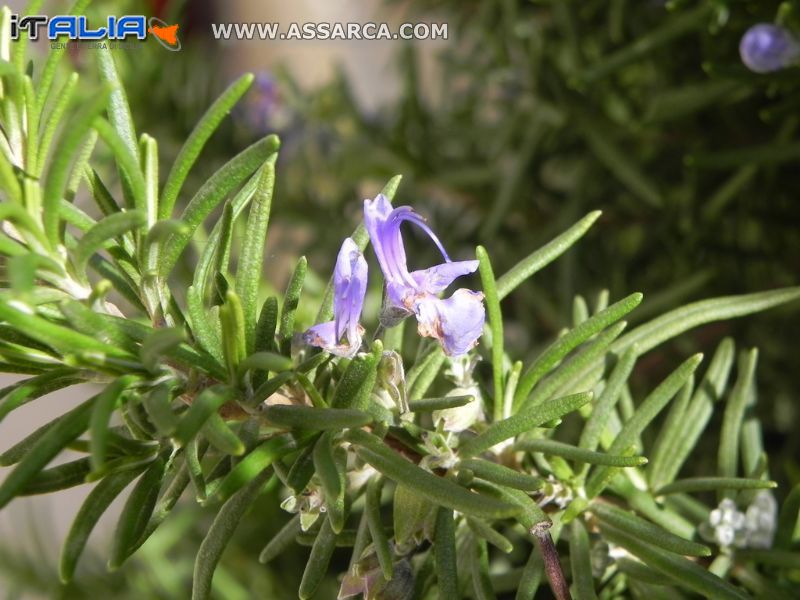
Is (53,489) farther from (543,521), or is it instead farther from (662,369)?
(662,369)

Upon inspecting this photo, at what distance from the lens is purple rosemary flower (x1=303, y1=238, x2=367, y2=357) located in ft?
1.44

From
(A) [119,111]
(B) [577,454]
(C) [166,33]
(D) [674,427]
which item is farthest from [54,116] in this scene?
(C) [166,33]

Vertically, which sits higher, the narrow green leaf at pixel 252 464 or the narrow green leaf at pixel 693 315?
the narrow green leaf at pixel 693 315

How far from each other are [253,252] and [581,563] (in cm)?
27

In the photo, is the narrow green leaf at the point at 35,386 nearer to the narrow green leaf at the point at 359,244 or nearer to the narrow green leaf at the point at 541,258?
the narrow green leaf at the point at 359,244

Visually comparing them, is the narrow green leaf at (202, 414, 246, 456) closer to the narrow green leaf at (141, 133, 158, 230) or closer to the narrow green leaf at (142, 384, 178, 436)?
the narrow green leaf at (142, 384, 178, 436)

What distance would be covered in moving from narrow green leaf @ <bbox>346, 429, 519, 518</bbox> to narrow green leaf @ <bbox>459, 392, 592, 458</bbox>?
0.05 meters

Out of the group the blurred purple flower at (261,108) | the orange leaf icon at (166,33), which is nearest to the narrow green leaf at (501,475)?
the orange leaf icon at (166,33)

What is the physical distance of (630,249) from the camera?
1.07 m

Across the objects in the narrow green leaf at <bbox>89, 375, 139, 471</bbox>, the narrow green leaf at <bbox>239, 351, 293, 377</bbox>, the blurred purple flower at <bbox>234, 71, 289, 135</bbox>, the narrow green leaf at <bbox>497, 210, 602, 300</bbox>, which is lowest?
the narrow green leaf at <bbox>89, 375, 139, 471</bbox>

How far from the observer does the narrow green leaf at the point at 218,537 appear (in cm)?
47

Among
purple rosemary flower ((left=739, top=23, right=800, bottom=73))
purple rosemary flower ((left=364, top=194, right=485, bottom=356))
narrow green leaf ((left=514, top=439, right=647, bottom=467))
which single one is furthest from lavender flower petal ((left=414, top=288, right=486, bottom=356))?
purple rosemary flower ((left=739, top=23, right=800, bottom=73))

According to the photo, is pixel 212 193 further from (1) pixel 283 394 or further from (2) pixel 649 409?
(2) pixel 649 409

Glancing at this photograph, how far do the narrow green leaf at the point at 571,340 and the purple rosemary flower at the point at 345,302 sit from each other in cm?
14
